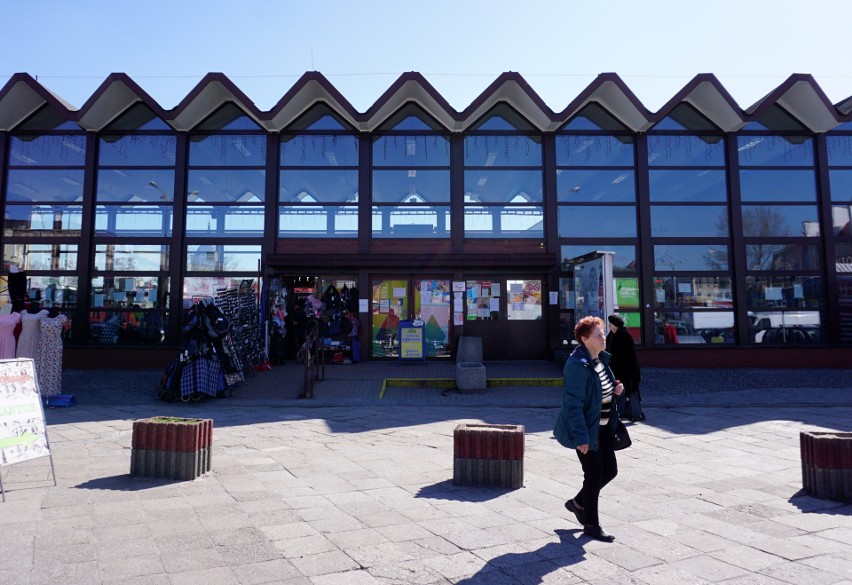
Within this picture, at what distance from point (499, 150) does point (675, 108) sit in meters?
5.05

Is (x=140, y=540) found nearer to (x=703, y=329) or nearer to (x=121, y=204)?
(x=121, y=204)

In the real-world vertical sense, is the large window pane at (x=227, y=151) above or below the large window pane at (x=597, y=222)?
above

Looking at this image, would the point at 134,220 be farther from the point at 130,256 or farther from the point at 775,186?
the point at 775,186

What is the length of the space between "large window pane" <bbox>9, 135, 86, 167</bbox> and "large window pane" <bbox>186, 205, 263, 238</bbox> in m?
3.57

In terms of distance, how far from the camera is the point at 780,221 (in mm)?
15117

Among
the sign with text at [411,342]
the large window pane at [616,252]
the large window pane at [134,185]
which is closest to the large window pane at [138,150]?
the large window pane at [134,185]

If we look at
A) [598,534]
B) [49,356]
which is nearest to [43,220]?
[49,356]

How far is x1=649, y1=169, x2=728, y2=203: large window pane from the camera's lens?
15109mm

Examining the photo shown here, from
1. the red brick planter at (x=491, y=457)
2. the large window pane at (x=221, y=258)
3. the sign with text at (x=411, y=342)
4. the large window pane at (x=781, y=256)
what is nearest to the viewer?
the red brick planter at (x=491, y=457)

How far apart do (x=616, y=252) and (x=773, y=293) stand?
4.37 m

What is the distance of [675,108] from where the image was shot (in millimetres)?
15391

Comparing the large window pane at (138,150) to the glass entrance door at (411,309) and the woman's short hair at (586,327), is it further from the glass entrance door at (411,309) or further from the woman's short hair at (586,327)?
the woman's short hair at (586,327)

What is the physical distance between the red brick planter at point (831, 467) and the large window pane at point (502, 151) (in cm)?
1135

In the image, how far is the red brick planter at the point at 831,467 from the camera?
4.98 m
